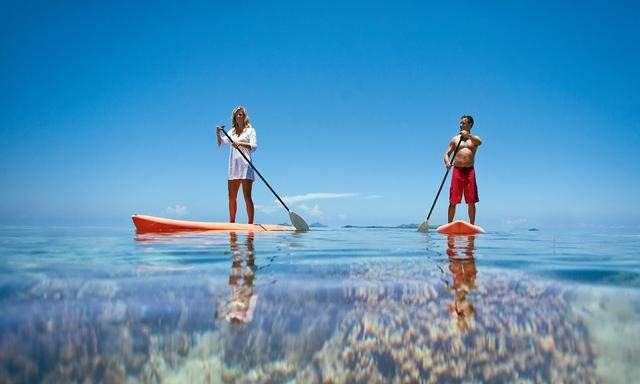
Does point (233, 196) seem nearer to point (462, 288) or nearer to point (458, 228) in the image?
point (458, 228)

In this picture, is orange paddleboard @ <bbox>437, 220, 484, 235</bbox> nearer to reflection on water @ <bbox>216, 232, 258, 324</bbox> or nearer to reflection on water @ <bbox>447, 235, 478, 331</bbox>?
reflection on water @ <bbox>447, 235, 478, 331</bbox>

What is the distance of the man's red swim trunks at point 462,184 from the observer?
331 inches

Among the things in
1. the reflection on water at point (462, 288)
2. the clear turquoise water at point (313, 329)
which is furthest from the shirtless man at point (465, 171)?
the clear turquoise water at point (313, 329)

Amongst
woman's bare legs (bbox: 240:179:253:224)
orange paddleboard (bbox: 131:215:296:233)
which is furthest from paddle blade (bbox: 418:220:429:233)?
orange paddleboard (bbox: 131:215:296:233)

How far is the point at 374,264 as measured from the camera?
2635mm

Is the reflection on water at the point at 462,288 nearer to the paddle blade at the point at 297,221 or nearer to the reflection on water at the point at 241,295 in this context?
the reflection on water at the point at 241,295

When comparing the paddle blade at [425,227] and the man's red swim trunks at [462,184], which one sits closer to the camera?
the man's red swim trunks at [462,184]

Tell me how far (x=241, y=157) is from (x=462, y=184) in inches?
197

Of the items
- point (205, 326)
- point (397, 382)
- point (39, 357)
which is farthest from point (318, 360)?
point (39, 357)

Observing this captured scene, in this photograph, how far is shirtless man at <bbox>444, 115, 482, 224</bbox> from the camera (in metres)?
8.41

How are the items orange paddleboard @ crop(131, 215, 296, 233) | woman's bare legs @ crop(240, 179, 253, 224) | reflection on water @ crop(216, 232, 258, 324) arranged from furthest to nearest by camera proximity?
woman's bare legs @ crop(240, 179, 253, 224)
orange paddleboard @ crop(131, 215, 296, 233)
reflection on water @ crop(216, 232, 258, 324)

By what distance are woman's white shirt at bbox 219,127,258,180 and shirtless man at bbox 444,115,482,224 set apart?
4564mm

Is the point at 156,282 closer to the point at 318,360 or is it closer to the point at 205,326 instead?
the point at 205,326

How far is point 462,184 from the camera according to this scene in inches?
337
